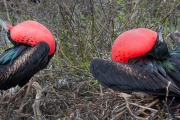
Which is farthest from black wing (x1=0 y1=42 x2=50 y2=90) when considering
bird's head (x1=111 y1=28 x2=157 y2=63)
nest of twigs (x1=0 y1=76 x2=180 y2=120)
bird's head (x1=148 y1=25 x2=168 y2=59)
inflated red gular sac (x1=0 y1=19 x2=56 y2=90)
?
bird's head (x1=148 y1=25 x2=168 y2=59)

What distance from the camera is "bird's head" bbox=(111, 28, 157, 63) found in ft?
9.29

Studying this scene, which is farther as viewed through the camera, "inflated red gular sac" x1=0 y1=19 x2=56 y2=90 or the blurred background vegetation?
the blurred background vegetation

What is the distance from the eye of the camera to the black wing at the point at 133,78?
8.94 ft

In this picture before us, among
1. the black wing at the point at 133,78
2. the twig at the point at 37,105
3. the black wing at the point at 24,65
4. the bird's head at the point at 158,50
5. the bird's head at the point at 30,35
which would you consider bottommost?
the twig at the point at 37,105

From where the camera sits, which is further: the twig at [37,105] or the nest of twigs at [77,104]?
the twig at [37,105]

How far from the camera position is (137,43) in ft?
9.26

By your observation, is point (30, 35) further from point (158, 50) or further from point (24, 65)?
point (158, 50)

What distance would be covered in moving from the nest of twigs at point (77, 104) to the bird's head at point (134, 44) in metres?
0.27

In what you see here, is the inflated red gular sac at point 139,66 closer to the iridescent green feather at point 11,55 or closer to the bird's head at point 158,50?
the bird's head at point 158,50

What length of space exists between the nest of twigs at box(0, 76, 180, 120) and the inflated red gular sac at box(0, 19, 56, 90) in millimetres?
130

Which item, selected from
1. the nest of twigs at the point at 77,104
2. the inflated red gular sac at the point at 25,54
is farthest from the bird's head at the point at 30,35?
the nest of twigs at the point at 77,104

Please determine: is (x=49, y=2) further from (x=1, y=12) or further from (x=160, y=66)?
(x=160, y=66)

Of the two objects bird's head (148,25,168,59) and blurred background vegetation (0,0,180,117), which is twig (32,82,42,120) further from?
bird's head (148,25,168,59)

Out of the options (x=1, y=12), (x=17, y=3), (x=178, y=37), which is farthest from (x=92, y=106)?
(x=1, y=12)
